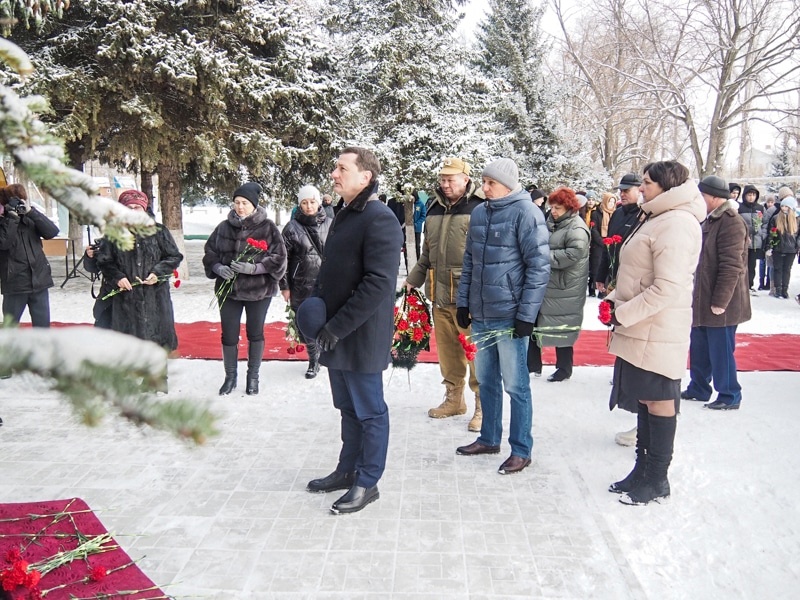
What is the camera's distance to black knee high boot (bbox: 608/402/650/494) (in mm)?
4125

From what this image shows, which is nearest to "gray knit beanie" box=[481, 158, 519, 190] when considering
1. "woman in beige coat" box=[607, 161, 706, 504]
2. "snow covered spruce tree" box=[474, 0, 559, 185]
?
"woman in beige coat" box=[607, 161, 706, 504]

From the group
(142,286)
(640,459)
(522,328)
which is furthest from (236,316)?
(640,459)

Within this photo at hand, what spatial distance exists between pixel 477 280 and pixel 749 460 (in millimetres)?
2427

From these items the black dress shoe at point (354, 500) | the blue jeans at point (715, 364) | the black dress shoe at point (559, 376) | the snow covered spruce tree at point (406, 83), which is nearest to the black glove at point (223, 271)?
the black dress shoe at point (354, 500)

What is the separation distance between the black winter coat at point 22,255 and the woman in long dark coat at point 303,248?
8.13 ft

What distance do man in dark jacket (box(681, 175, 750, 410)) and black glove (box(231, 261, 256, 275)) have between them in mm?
4099

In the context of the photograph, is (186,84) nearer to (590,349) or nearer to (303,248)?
(303,248)

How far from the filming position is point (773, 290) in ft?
42.3

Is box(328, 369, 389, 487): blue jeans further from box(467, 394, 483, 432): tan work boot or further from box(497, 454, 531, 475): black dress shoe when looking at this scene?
box(467, 394, 483, 432): tan work boot

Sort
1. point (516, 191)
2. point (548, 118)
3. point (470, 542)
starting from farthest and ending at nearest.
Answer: point (548, 118), point (516, 191), point (470, 542)

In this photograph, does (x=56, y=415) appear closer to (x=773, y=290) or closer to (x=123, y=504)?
(x=123, y=504)

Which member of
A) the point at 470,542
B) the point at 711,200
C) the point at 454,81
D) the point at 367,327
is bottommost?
the point at 470,542

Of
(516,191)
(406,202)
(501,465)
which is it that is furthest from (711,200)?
(406,202)

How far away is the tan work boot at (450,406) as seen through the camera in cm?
565
